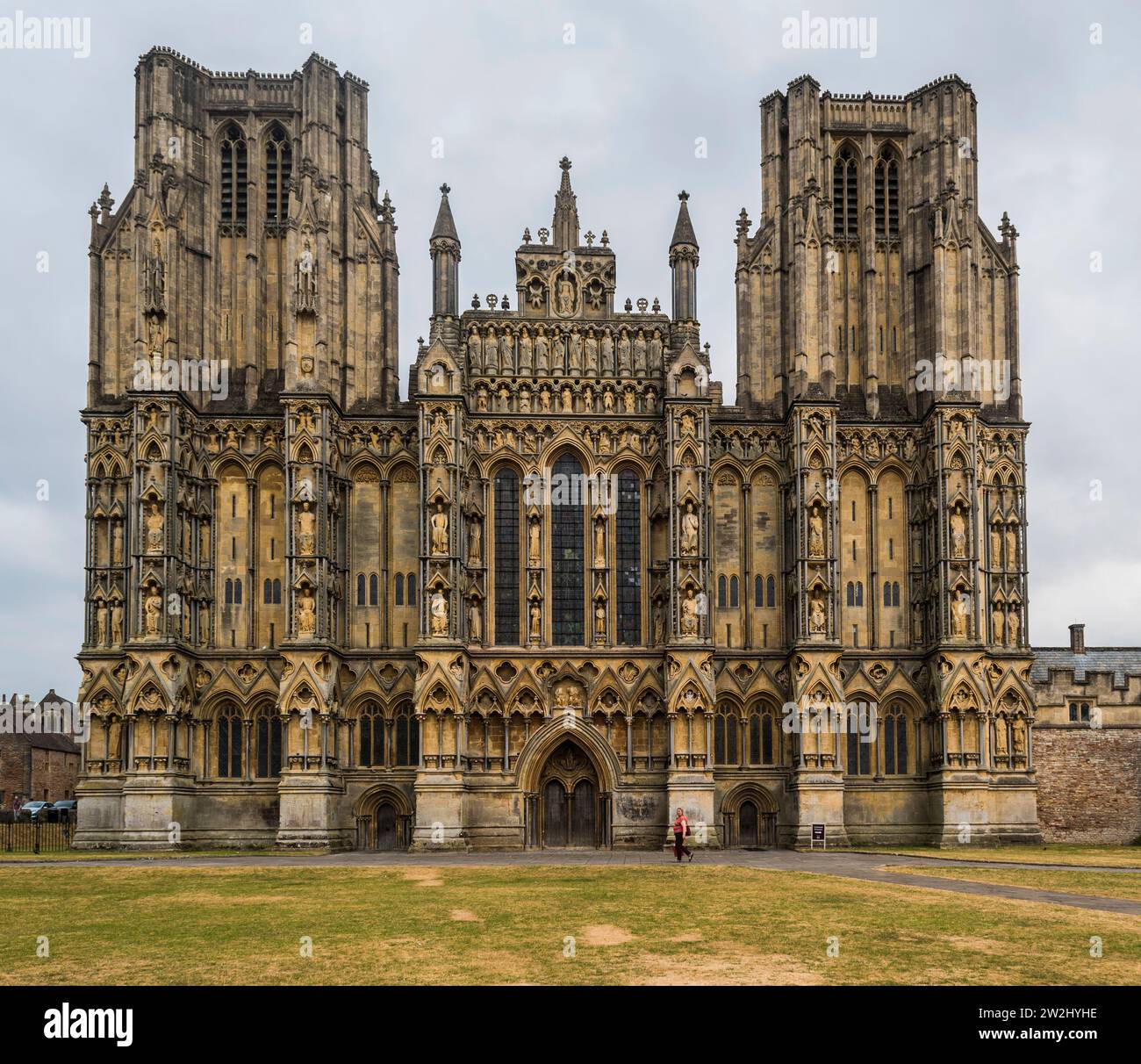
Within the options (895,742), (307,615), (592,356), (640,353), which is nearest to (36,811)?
(307,615)

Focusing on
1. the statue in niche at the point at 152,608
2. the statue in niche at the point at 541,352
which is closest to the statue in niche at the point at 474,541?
the statue in niche at the point at 541,352

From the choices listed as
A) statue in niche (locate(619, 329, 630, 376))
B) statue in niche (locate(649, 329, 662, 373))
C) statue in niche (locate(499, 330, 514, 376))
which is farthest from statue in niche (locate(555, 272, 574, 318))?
statue in niche (locate(649, 329, 662, 373))

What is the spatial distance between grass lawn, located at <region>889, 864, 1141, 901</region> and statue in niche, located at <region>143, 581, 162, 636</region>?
3111 centimetres

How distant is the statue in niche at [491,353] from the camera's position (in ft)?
196

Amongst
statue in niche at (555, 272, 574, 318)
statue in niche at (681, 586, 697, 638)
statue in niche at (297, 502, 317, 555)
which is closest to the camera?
statue in niche at (297, 502, 317, 555)

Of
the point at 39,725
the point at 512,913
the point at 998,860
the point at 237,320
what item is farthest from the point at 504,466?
the point at 39,725

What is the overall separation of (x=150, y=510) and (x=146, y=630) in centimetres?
499

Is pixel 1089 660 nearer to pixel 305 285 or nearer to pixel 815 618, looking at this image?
pixel 815 618

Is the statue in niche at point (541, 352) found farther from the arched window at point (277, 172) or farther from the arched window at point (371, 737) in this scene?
the arched window at point (371, 737)

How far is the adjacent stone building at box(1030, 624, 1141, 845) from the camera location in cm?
6234

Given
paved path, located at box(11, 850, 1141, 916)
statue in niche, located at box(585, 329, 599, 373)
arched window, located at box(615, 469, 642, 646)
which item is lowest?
paved path, located at box(11, 850, 1141, 916)

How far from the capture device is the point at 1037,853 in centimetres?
4994

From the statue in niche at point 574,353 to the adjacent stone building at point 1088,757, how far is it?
2485 centimetres

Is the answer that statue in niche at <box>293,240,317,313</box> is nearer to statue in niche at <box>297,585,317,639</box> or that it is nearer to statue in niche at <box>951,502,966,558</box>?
statue in niche at <box>297,585,317,639</box>
